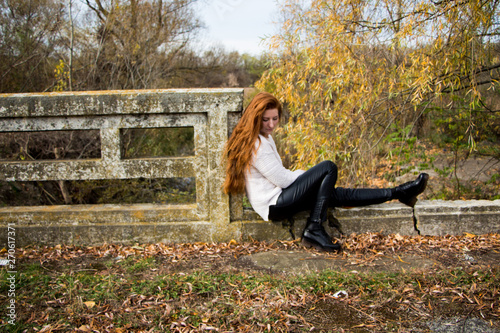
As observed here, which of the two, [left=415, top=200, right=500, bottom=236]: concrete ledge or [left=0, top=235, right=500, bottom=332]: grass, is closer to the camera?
[left=0, top=235, right=500, bottom=332]: grass

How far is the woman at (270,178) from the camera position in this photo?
3.09 metres

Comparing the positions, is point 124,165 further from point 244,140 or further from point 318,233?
point 318,233

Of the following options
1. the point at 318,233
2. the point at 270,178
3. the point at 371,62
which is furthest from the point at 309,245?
the point at 371,62

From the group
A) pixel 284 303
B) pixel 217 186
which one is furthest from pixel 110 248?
pixel 284 303

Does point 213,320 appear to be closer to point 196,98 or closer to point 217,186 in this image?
point 217,186

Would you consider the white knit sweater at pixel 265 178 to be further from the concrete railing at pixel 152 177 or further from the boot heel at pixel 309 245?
the boot heel at pixel 309 245

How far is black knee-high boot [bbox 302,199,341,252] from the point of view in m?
3.15


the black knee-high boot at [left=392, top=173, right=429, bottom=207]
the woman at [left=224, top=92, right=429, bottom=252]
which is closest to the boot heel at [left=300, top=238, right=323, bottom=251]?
the woman at [left=224, top=92, right=429, bottom=252]

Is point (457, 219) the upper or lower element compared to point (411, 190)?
lower

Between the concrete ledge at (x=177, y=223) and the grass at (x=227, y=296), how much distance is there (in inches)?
11.6

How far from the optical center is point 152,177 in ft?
10.6

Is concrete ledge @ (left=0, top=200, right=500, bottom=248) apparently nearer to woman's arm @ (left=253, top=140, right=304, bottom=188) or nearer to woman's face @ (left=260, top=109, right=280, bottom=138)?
woman's arm @ (left=253, top=140, right=304, bottom=188)

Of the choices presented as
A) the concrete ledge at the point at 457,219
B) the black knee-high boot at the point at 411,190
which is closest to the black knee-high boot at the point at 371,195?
the black knee-high boot at the point at 411,190

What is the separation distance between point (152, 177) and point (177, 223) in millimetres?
474
